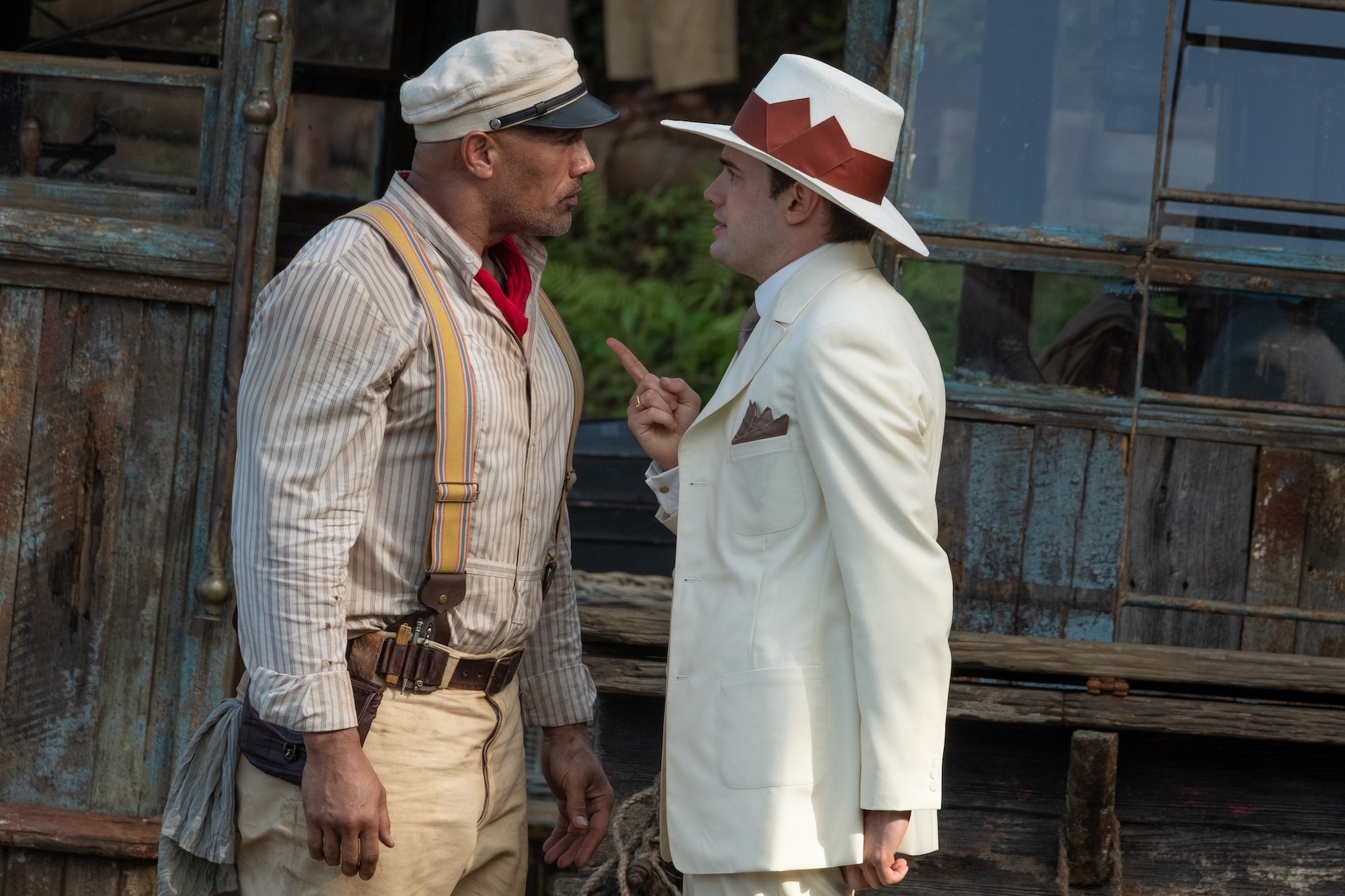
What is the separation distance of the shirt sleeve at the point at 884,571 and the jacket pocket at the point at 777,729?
78mm

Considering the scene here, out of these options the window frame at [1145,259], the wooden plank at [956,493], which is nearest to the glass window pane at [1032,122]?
the window frame at [1145,259]

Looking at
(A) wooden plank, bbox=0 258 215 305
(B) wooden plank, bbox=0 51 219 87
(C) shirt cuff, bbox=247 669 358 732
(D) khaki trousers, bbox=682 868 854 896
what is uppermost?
(B) wooden plank, bbox=0 51 219 87

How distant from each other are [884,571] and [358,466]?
0.88 m

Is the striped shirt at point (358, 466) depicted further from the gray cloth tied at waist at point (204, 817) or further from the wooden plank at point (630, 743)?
the wooden plank at point (630, 743)

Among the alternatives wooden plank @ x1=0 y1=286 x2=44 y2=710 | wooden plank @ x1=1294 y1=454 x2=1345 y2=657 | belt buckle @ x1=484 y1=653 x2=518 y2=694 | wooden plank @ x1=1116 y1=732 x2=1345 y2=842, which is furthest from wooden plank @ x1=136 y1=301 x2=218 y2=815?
wooden plank @ x1=1294 y1=454 x2=1345 y2=657

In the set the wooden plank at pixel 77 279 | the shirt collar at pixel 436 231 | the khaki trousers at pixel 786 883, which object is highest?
the shirt collar at pixel 436 231

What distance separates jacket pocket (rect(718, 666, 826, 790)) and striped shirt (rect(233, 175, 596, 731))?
0.52 meters

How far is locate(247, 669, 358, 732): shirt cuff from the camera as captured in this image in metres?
2.15

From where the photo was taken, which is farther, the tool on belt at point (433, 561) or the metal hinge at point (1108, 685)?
the metal hinge at point (1108, 685)

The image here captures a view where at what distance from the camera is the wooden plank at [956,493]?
11.0ft

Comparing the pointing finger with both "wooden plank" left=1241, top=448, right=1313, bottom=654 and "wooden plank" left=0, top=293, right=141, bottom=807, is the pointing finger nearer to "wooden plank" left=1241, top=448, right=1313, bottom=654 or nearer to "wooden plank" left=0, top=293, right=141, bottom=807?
"wooden plank" left=0, top=293, right=141, bottom=807

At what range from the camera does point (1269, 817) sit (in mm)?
3295

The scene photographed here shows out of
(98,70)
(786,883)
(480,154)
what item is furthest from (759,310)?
(98,70)

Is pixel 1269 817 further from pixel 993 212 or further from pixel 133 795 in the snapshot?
pixel 133 795
